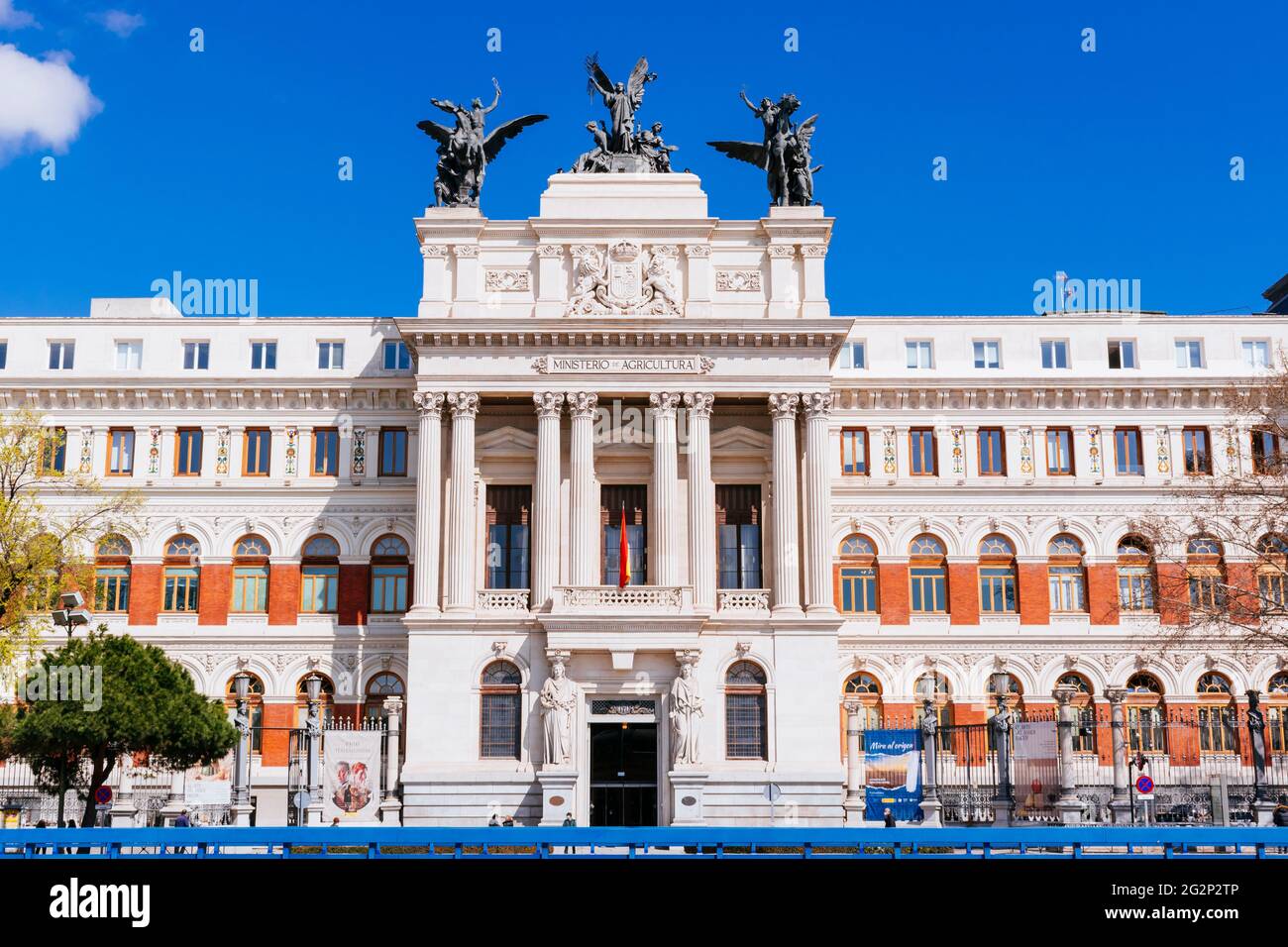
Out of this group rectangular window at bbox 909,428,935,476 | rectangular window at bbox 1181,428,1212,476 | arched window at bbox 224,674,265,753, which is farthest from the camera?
rectangular window at bbox 909,428,935,476

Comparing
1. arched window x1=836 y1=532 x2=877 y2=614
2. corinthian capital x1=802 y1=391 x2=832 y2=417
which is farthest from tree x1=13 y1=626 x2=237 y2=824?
arched window x1=836 y1=532 x2=877 y2=614

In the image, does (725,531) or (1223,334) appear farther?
(1223,334)

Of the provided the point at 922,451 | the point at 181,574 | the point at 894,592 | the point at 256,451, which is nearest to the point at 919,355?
the point at 922,451

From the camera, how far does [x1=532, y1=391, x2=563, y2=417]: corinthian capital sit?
50531 mm

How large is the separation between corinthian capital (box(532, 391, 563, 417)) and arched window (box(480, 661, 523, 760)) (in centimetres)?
914

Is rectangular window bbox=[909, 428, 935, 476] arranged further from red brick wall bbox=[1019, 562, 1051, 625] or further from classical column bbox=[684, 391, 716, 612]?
classical column bbox=[684, 391, 716, 612]

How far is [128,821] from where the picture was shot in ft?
153

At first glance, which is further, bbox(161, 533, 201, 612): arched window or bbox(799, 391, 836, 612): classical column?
bbox(161, 533, 201, 612): arched window

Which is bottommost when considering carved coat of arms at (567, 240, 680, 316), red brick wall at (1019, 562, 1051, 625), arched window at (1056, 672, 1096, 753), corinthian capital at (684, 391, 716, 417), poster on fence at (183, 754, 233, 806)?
poster on fence at (183, 754, 233, 806)

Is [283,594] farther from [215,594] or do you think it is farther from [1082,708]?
[1082,708]

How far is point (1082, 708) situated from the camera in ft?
178
